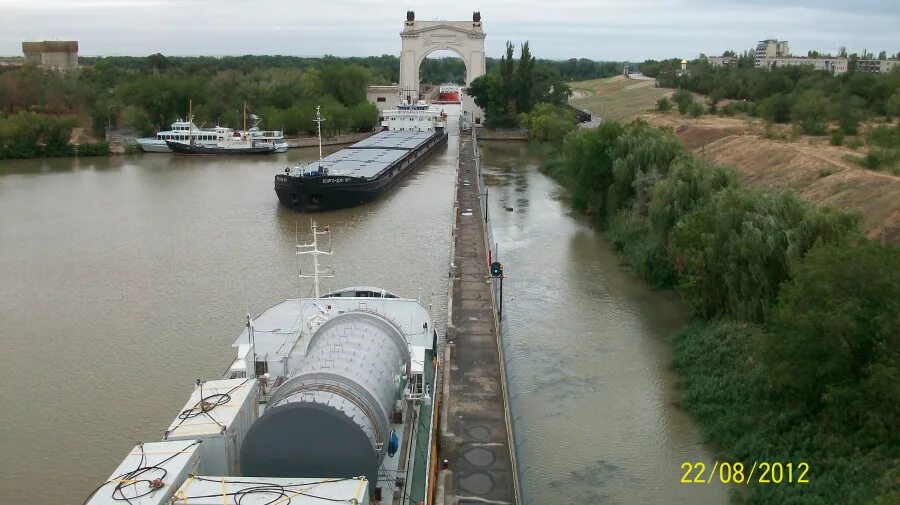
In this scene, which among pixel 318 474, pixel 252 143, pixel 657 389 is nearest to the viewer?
pixel 318 474

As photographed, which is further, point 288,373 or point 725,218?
point 725,218

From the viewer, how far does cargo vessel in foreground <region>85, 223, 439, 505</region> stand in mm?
6598

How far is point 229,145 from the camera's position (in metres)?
46.3

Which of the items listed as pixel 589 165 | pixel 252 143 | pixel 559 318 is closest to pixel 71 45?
pixel 252 143

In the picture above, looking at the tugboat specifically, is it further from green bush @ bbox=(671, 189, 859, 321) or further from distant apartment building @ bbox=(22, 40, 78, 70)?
distant apartment building @ bbox=(22, 40, 78, 70)

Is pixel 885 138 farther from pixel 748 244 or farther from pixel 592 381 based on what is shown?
pixel 592 381

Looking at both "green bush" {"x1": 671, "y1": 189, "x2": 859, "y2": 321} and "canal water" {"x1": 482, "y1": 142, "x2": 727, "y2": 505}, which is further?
"green bush" {"x1": 671, "y1": 189, "x2": 859, "y2": 321}

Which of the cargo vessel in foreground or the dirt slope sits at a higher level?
the dirt slope

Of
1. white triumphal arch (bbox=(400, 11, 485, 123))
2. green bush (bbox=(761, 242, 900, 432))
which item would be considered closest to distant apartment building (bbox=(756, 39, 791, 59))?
white triumphal arch (bbox=(400, 11, 485, 123))

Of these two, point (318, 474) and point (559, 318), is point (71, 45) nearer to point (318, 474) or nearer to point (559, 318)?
point (559, 318)

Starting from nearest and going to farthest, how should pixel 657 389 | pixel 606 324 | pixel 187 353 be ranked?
pixel 657 389 → pixel 187 353 → pixel 606 324

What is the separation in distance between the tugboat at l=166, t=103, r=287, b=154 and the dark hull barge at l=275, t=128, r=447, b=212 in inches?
309

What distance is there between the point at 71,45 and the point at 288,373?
124306mm

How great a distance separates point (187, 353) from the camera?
1480 cm
